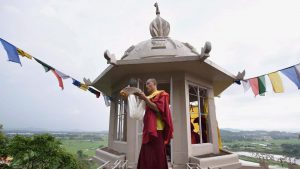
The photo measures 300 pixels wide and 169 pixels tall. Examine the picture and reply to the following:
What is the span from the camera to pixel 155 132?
9.01 feet

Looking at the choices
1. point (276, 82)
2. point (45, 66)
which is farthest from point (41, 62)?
point (276, 82)

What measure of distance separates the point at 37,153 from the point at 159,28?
591cm

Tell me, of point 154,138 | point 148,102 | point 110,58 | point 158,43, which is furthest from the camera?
point 158,43

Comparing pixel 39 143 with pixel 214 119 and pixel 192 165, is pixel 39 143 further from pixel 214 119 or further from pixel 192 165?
pixel 214 119

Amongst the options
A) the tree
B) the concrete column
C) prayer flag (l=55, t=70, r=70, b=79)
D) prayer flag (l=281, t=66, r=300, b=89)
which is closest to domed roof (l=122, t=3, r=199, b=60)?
the concrete column

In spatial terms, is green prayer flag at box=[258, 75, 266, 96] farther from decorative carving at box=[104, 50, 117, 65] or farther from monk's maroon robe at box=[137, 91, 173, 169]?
monk's maroon robe at box=[137, 91, 173, 169]

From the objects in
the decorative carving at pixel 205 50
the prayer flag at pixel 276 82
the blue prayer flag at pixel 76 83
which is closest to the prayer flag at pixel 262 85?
the prayer flag at pixel 276 82

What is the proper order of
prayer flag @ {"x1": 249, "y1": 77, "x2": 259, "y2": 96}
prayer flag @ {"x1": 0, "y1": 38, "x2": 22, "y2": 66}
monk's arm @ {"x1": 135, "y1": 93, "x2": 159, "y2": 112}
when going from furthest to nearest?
prayer flag @ {"x1": 249, "y1": 77, "x2": 259, "y2": 96} → prayer flag @ {"x1": 0, "y1": 38, "x2": 22, "y2": 66} → monk's arm @ {"x1": 135, "y1": 93, "x2": 159, "y2": 112}

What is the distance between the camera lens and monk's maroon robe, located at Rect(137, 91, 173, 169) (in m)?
2.76

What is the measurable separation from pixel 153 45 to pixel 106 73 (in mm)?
1768

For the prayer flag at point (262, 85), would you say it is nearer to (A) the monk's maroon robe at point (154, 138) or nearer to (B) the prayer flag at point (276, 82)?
(B) the prayer flag at point (276, 82)

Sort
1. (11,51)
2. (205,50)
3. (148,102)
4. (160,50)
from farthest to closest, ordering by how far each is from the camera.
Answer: (160,50), (11,51), (205,50), (148,102)

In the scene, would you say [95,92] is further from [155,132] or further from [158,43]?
[155,132]

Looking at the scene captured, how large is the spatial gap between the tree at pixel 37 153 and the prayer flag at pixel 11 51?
261cm
